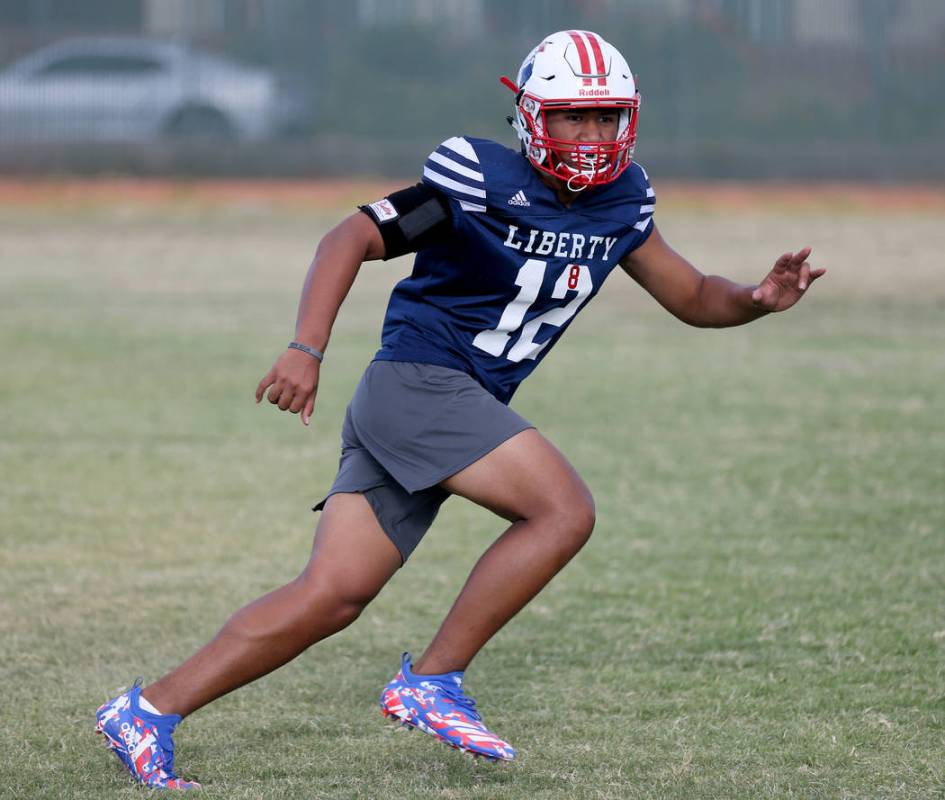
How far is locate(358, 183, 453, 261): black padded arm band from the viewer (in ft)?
12.6

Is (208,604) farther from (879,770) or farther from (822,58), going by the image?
(822,58)

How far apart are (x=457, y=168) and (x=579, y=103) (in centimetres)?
35

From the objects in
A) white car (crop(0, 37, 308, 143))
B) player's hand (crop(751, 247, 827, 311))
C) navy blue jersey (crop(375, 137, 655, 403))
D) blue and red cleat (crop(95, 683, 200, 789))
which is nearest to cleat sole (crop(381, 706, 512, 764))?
blue and red cleat (crop(95, 683, 200, 789))

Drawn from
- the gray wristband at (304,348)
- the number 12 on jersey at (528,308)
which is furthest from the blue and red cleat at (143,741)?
the number 12 on jersey at (528,308)

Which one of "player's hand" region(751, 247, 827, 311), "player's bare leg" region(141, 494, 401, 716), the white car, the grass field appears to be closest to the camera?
"player's bare leg" region(141, 494, 401, 716)

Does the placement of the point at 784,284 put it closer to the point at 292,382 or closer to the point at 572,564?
the point at 292,382

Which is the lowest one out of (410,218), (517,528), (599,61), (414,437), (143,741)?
(143,741)

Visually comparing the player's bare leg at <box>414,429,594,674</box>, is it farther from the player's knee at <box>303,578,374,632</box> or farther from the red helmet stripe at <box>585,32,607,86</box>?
the red helmet stripe at <box>585,32,607,86</box>

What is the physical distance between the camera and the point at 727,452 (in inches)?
316

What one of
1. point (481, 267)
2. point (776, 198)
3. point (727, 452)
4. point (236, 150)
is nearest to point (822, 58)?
point (776, 198)

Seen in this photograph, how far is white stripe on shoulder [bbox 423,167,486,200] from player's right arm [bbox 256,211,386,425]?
213mm

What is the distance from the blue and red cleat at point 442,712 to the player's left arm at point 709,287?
47.7 inches

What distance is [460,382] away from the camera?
12.9 feet

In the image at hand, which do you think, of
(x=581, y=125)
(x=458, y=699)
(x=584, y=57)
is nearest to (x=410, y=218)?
(x=581, y=125)
